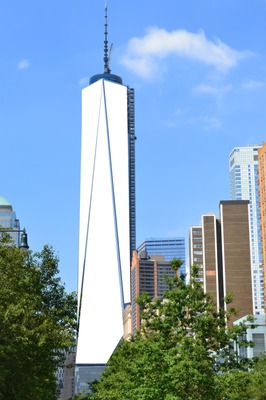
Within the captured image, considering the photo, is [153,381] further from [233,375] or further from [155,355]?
[233,375]

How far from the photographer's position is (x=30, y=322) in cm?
5072

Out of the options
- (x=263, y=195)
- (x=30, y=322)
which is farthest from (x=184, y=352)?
(x=263, y=195)

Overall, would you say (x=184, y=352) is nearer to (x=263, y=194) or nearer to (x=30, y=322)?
(x=30, y=322)

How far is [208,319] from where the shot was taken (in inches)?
1465

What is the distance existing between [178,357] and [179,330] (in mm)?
3387

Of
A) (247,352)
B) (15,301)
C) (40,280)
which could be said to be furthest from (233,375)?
(247,352)

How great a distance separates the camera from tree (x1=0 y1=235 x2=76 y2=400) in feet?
152

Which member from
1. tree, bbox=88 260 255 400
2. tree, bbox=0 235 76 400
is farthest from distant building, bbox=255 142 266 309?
tree, bbox=88 260 255 400

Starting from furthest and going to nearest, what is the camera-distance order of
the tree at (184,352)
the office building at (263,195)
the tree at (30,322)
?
1. the office building at (263,195)
2. the tree at (30,322)
3. the tree at (184,352)

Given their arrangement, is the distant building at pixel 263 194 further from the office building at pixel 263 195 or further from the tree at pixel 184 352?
the tree at pixel 184 352

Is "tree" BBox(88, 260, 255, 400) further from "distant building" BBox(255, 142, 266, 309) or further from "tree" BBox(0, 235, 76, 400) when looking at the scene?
"distant building" BBox(255, 142, 266, 309)

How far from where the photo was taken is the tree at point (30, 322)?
46.2 m

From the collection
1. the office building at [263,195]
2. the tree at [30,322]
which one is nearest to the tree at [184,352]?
the tree at [30,322]

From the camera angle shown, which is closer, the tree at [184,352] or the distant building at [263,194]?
the tree at [184,352]
